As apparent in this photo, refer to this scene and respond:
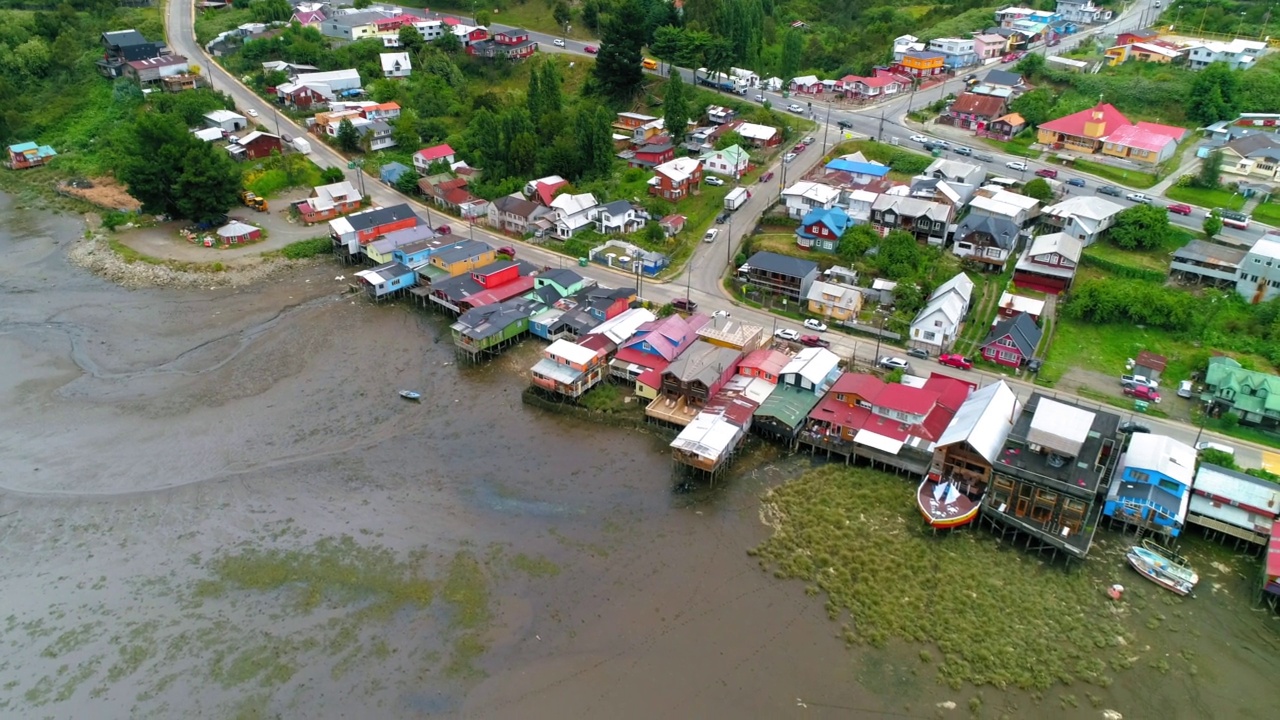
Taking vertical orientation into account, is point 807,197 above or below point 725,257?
above

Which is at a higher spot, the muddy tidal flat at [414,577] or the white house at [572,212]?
the white house at [572,212]

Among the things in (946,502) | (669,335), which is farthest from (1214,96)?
(669,335)

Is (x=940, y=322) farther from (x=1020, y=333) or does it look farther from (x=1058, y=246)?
(x=1058, y=246)

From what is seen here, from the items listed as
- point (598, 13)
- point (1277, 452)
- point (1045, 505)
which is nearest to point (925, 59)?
point (598, 13)

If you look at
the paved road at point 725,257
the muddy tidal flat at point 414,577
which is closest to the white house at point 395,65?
the paved road at point 725,257

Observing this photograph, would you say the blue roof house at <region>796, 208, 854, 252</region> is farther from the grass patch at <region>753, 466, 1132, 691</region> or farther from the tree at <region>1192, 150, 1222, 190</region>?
the tree at <region>1192, 150, 1222, 190</region>

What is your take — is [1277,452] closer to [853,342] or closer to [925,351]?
[925,351]

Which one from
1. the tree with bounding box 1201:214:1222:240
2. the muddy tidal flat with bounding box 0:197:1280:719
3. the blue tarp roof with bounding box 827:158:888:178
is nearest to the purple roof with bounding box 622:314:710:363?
the muddy tidal flat with bounding box 0:197:1280:719

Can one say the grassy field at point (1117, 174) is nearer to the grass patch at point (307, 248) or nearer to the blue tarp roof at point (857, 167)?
the blue tarp roof at point (857, 167)
